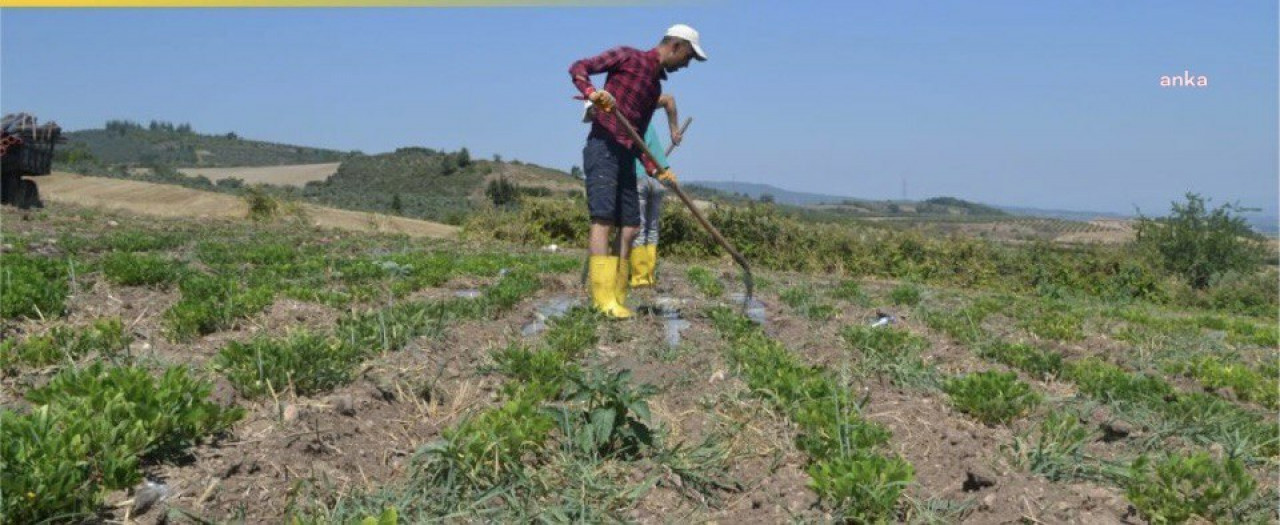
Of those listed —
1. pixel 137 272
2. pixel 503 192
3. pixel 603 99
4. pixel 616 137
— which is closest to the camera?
pixel 603 99

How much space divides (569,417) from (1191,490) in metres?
2.36

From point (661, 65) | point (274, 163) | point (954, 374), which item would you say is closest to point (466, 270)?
point (661, 65)

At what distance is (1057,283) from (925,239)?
284 cm

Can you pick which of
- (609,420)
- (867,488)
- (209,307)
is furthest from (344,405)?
(209,307)

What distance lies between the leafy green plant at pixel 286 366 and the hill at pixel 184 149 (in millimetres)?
90963

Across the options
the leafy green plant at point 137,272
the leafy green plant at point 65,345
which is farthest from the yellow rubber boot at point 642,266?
the leafy green plant at point 65,345

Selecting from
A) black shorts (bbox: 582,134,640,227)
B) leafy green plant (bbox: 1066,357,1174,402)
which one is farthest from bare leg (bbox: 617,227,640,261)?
leafy green plant (bbox: 1066,357,1174,402)

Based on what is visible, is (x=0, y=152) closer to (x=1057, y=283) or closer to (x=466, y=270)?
(x=466, y=270)

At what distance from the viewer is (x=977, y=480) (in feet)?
11.3

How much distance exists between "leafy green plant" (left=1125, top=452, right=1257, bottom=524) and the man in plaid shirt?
12.7 ft

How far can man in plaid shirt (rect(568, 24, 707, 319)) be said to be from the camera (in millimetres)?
6688

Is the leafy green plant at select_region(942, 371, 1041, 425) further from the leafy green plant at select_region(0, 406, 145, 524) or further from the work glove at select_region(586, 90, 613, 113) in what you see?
the leafy green plant at select_region(0, 406, 145, 524)

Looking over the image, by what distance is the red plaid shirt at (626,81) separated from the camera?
667 cm

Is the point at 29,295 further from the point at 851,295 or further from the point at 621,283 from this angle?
the point at 851,295
